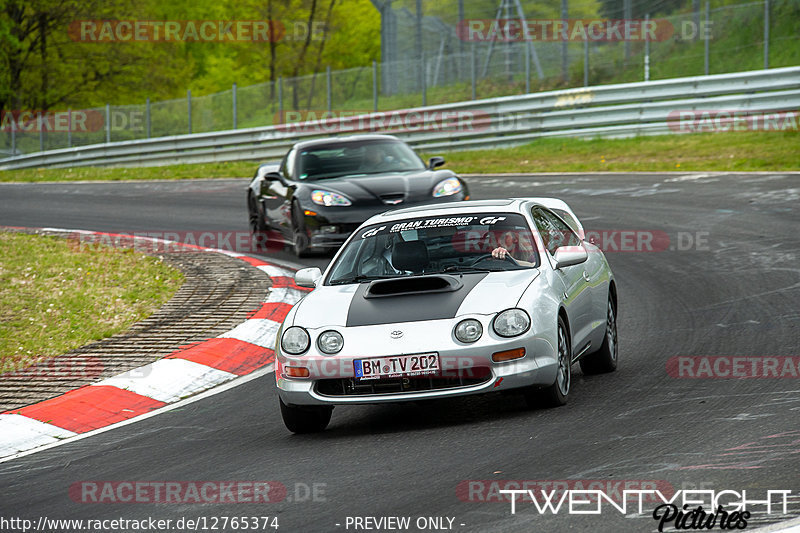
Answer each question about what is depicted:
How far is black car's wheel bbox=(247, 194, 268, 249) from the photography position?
15945mm

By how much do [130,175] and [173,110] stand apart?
4.67 meters

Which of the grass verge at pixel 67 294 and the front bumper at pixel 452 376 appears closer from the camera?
the front bumper at pixel 452 376

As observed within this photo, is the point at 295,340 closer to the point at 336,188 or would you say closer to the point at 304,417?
the point at 304,417

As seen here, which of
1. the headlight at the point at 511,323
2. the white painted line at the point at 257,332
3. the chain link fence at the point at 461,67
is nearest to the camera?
the headlight at the point at 511,323

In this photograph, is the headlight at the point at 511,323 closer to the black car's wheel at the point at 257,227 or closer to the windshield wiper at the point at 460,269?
the windshield wiper at the point at 460,269

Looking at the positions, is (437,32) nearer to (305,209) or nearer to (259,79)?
(305,209)

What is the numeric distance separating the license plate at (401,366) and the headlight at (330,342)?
22 cm

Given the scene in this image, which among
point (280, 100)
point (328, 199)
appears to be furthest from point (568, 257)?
point (280, 100)

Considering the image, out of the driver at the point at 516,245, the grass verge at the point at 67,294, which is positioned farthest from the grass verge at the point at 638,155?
the driver at the point at 516,245

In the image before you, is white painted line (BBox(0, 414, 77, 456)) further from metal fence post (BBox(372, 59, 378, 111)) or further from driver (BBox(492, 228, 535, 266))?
metal fence post (BBox(372, 59, 378, 111))

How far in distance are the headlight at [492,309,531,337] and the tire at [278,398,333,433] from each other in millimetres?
1157

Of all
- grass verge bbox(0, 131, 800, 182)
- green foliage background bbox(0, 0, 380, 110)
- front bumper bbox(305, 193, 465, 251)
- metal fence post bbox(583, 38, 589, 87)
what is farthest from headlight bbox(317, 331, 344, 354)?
green foliage background bbox(0, 0, 380, 110)

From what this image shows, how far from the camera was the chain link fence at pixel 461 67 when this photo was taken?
2425 cm

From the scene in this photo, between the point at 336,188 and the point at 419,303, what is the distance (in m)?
7.43
